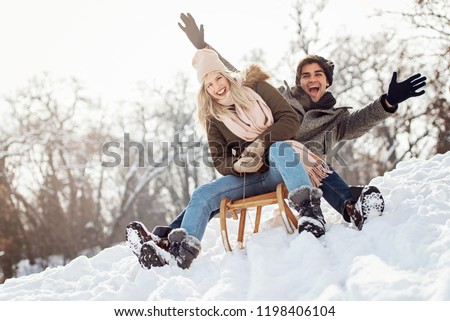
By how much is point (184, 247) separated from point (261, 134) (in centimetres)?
92

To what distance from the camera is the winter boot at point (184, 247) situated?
2.84 meters

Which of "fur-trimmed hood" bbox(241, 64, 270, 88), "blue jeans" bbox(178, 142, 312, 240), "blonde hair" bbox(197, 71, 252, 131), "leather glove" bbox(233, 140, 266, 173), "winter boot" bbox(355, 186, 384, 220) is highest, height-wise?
"fur-trimmed hood" bbox(241, 64, 270, 88)

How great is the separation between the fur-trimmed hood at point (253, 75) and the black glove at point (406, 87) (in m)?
0.93

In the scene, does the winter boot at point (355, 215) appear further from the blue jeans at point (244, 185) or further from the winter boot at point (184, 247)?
the winter boot at point (184, 247)

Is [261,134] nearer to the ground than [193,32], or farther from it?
nearer to the ground

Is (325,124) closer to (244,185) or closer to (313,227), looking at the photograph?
(244,185)

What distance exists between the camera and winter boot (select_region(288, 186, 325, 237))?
8.75 ft

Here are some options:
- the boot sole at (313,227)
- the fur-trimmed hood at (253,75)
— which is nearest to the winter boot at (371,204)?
the boot sole at (313,227)

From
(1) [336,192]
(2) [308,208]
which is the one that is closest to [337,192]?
(1) [336,192]

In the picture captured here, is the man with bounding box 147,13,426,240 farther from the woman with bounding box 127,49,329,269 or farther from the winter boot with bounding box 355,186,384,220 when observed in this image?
the winter boot with bounding box 355,186,384,220

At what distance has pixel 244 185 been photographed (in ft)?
10.2

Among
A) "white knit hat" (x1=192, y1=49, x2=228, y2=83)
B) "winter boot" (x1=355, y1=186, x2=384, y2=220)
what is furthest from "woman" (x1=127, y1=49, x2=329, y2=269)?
"winter boot" (x1=355, y1=186, x2=384, y2=220)

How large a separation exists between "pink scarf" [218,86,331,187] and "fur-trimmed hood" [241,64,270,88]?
0.10 m

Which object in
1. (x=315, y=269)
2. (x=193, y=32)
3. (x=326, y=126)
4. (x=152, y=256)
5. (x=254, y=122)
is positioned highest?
(x=193, y=32)
